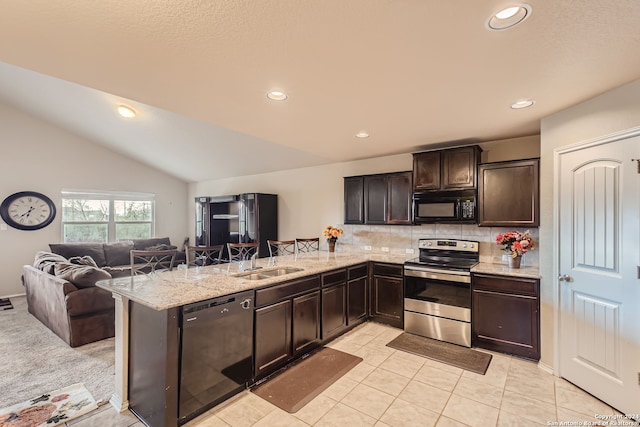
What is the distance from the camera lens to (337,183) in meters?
5.25

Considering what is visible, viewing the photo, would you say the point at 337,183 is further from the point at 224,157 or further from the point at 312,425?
the point at 312,425

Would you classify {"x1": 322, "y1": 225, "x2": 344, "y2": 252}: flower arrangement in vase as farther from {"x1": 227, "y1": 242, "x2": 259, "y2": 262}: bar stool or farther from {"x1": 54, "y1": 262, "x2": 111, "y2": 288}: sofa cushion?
{"x1": 54, "y1": 262, "x2": 111, "y2": 288}: sofa cushion

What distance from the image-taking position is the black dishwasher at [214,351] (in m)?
2.03

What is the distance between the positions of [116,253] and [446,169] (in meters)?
6.92

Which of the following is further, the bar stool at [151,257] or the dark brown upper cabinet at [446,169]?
the dark brown upper cabinet at [446,169]

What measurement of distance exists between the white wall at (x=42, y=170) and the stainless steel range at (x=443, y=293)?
719 cm

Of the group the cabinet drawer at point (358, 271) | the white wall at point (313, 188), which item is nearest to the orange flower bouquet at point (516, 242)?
the white wall at point (313, 188)

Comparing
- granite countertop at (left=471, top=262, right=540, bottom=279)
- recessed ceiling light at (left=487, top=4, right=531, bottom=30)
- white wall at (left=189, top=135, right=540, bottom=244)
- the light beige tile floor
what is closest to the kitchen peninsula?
the light beige tile floor

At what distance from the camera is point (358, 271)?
12.9ft

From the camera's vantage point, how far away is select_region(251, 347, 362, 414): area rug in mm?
2389

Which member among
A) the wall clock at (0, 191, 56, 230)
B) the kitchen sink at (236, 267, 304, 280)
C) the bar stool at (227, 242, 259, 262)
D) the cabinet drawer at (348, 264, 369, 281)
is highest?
the wall clock at (0, 191, 56, 230)

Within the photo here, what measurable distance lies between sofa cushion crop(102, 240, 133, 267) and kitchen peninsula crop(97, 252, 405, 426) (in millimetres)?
4582

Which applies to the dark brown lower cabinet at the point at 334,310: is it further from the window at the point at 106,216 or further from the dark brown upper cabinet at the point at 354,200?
the window at the point at 106,216

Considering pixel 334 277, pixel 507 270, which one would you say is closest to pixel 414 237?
pixel 507 270
